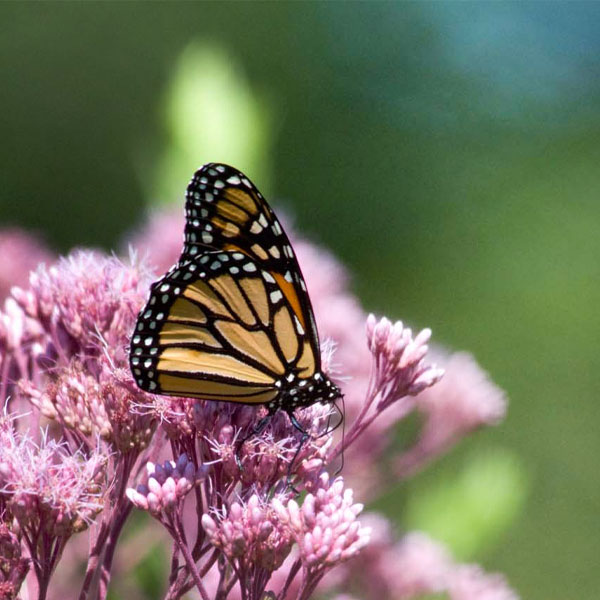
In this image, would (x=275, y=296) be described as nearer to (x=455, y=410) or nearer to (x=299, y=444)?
(x=299, y=444)

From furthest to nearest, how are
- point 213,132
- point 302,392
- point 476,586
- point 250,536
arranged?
point 213,132
point 476,586
point 302,392
point 250,536

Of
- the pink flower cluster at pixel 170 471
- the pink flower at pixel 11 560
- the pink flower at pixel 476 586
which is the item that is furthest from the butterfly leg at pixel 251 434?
the pink flower at pixel 476 586

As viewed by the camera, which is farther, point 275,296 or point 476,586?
point 476,586

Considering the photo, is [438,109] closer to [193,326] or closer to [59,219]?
[59,219]

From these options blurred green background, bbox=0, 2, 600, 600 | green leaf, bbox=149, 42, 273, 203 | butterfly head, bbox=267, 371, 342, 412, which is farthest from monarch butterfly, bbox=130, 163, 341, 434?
blurred green background, bbox=0, 2, 600, 600

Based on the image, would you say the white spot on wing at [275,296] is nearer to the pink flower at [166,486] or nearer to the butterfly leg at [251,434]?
the butterfly leg at [251,434]

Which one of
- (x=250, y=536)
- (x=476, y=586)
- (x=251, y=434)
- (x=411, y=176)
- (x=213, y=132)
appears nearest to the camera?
(x=250, y=536)

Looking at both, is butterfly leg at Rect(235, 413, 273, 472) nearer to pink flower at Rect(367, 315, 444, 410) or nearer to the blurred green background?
pink flower at Rect(367, 315, 444, 410)

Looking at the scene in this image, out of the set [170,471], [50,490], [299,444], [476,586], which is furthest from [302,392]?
[476,586]
